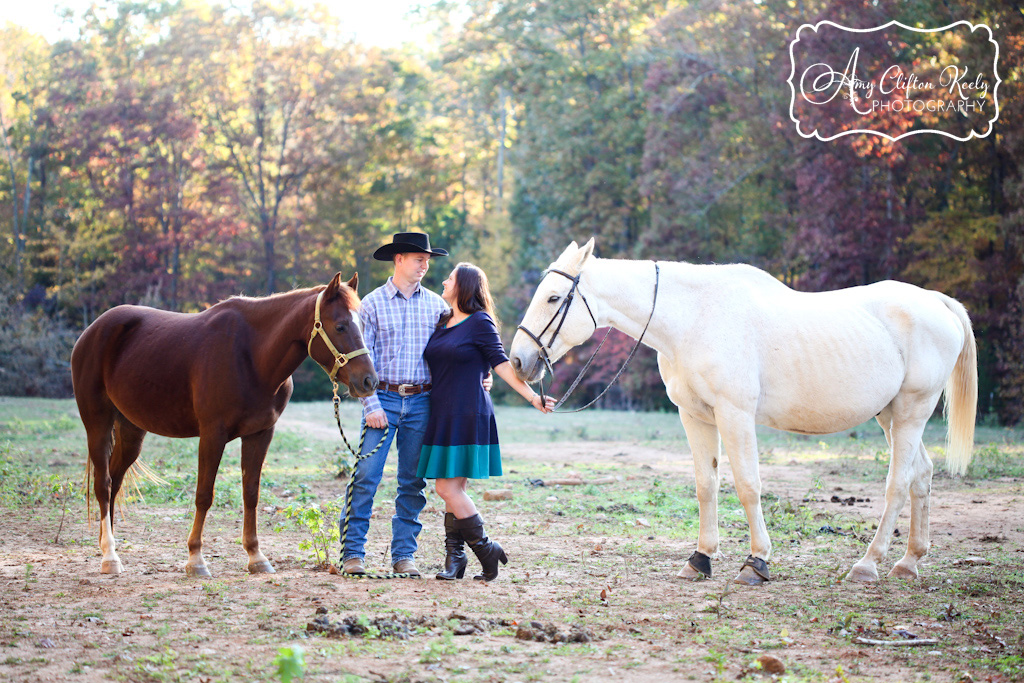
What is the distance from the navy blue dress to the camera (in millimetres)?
5371

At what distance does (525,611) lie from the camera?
4.82 metres

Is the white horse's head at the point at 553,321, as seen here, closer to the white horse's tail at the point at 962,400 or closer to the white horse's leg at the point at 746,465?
the white horse's leg at the point at 746,465

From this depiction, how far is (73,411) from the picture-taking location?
733 inches

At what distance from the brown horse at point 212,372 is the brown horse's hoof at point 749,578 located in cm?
257

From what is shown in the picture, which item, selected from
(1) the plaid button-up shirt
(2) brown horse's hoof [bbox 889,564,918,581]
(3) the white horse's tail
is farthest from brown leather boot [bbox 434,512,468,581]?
(3) the white horse's tail

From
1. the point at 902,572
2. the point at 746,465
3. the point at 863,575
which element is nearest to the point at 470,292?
the point at 746,465

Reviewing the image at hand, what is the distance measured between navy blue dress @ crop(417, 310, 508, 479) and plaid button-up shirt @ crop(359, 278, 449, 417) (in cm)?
8

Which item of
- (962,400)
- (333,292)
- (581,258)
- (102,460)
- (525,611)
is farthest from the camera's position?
(962,400)

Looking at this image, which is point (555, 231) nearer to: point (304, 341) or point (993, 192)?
point (993, 192)

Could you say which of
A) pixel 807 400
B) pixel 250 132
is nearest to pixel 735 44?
pixel 250 132

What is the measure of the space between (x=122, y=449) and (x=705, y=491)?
13.4 feet

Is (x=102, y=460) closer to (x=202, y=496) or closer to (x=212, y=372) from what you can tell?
(x=202, y=496)

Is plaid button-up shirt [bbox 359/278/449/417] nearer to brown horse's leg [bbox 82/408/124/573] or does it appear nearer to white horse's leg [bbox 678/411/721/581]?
white horse's leg [bbox 678/411/721/581]

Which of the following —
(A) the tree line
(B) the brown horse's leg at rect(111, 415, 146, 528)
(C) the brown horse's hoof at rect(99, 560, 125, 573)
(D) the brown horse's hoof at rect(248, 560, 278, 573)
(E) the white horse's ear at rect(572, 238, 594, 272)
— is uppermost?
(A) the tree line
